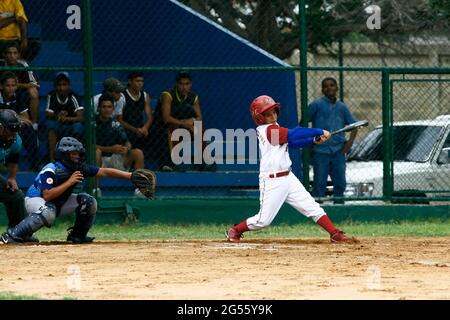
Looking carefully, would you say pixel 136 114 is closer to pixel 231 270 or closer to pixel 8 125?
pixel 8 125

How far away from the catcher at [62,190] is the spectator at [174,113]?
3.16m

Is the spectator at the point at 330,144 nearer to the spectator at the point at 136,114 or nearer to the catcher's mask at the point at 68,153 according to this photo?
the spectator at the point at 136,114

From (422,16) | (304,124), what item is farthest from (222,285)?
(422,16)

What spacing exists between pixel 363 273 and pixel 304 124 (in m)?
6.26

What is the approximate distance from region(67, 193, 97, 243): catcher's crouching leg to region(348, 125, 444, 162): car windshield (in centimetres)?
549

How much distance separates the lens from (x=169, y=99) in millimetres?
17453

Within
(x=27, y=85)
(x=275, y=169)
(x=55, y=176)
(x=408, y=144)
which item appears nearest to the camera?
(x=275, y=169)

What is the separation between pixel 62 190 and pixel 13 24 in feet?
14.4

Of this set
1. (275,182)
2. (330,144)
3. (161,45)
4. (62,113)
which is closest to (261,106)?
(275,182)

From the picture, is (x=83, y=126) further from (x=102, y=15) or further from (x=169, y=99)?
(x=102, y=15)

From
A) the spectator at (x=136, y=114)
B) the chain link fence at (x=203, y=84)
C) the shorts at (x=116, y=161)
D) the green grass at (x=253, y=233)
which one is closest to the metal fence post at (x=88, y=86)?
the chain link fence at (x=203, y=84)

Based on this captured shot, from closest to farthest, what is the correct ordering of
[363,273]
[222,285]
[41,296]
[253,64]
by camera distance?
[41,296]
[222,285]
[363,273]
[253,64]

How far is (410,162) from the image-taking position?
18.5m

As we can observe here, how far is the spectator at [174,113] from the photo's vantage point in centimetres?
1742
